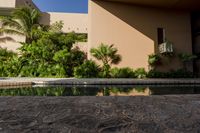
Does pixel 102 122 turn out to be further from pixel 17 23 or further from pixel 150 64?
pixel 17 23

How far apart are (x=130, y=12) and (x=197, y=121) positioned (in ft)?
46.9

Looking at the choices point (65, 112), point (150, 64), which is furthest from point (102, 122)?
point (150, 64)

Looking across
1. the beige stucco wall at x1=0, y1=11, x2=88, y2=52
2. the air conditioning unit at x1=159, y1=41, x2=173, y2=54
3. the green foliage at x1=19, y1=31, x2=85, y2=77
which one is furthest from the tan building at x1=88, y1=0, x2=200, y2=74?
the beige stucco wall at x1=0, y1=11, x2=88, y2=52

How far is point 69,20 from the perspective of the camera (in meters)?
19.8

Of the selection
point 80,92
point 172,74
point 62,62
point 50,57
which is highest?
point 50,57

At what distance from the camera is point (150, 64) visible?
49.9 ft

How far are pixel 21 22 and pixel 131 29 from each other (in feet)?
27.9

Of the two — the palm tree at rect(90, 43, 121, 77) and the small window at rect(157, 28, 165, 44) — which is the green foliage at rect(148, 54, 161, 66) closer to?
the small window at rect(157, 28, 165, 44)

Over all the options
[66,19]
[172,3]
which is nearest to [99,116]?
[172,3]

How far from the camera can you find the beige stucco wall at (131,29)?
15016 millimetres

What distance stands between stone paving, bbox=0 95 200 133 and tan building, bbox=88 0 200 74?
1267 cm

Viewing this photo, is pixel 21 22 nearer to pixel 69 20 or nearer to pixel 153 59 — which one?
pixel 69 20

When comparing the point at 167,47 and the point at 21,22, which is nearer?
the point at 167,47

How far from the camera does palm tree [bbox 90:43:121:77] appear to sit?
14.2 metres
